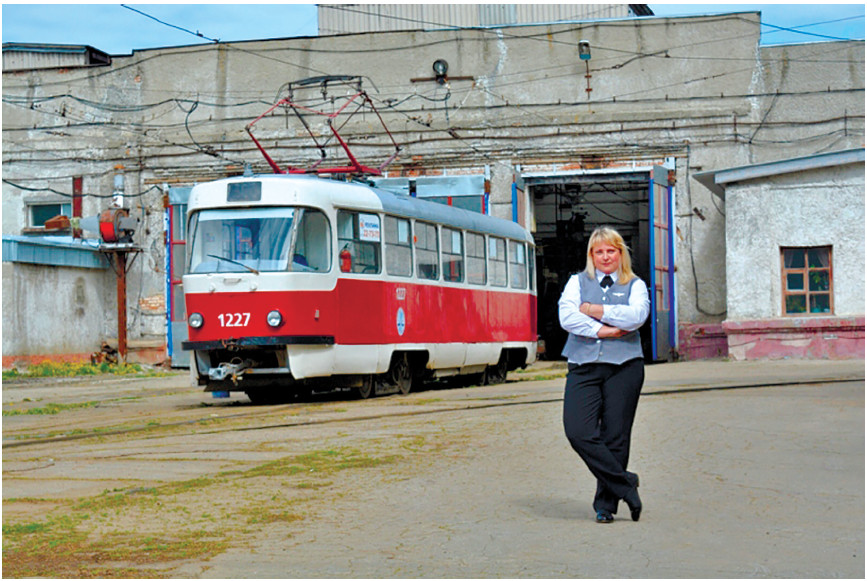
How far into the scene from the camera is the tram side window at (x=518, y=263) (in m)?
23.4

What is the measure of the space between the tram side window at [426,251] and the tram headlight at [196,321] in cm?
383

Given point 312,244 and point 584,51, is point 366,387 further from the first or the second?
point 584,51

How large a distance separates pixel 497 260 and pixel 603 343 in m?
15.3

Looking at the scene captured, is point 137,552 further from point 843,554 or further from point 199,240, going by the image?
point 199,240

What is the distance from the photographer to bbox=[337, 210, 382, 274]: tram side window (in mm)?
17094

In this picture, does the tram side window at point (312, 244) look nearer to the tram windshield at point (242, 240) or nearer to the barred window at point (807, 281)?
the tram windshield at point (242, 240)

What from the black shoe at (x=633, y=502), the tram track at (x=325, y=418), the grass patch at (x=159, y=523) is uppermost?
the black shoe at (x=633, y=502)

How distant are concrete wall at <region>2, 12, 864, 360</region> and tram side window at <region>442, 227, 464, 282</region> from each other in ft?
37.4

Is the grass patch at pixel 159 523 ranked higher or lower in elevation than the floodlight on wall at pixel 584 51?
lower

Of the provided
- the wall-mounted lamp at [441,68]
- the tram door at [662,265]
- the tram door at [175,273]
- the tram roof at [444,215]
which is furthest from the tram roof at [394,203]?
the tram door at [175,273]

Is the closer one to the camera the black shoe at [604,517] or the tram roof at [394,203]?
the black shoe at [604,517]

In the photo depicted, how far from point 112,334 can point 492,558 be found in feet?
95.2

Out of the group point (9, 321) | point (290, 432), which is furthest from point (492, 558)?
point (9, 321)

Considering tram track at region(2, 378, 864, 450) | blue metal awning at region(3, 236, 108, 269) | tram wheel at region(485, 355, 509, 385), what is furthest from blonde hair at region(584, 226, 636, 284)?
blue metal awning at region(3, 236, 108, 269)
